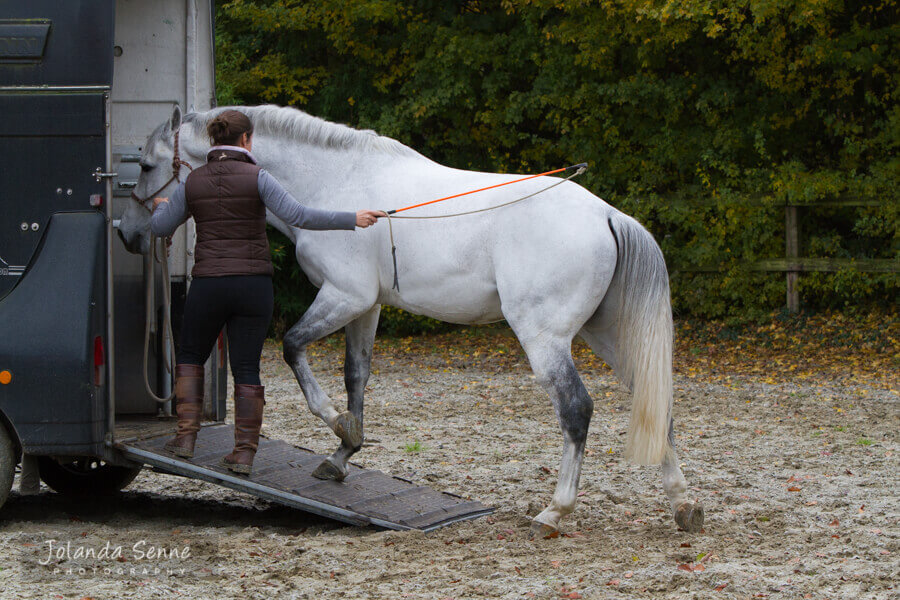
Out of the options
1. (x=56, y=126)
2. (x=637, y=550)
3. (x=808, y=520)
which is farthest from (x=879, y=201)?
(x=56, y=126)

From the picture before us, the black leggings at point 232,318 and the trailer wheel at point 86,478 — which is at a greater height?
the black leggings at point 232,318

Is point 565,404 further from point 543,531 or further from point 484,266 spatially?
point 484,266

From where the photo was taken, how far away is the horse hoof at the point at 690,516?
5113 mm

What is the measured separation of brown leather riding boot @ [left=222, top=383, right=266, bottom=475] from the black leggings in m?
0.05

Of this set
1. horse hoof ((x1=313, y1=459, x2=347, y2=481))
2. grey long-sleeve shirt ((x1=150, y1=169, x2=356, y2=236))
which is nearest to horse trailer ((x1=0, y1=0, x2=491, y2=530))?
grey long-sleeve shirt ((x1=150, y1=169, x2=356, y2=236))

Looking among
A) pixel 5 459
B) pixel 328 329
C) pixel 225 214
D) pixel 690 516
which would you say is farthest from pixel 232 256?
pixel 690 516

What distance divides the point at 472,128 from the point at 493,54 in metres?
1.21

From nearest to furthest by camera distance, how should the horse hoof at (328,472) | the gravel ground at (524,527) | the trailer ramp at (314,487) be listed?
the gravel ground at (524,527), the trailer ramp at (314,487), the horse hoof at (328,472)

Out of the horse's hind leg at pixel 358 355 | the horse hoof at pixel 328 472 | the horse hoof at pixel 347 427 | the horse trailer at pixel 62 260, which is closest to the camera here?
the horse trailer at pixel 62 260

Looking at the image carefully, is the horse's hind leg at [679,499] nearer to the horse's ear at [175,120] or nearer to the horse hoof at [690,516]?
the horse hoof at [690,516]

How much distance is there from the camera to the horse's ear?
5512 millimetres

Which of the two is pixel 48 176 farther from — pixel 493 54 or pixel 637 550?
pixel 493 54

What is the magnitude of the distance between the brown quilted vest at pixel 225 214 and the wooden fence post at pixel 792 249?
440 inches

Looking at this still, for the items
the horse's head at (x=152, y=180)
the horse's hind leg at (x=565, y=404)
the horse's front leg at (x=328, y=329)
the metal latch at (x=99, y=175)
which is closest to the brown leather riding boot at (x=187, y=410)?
the horse's front leg at (x=328, y=329)
